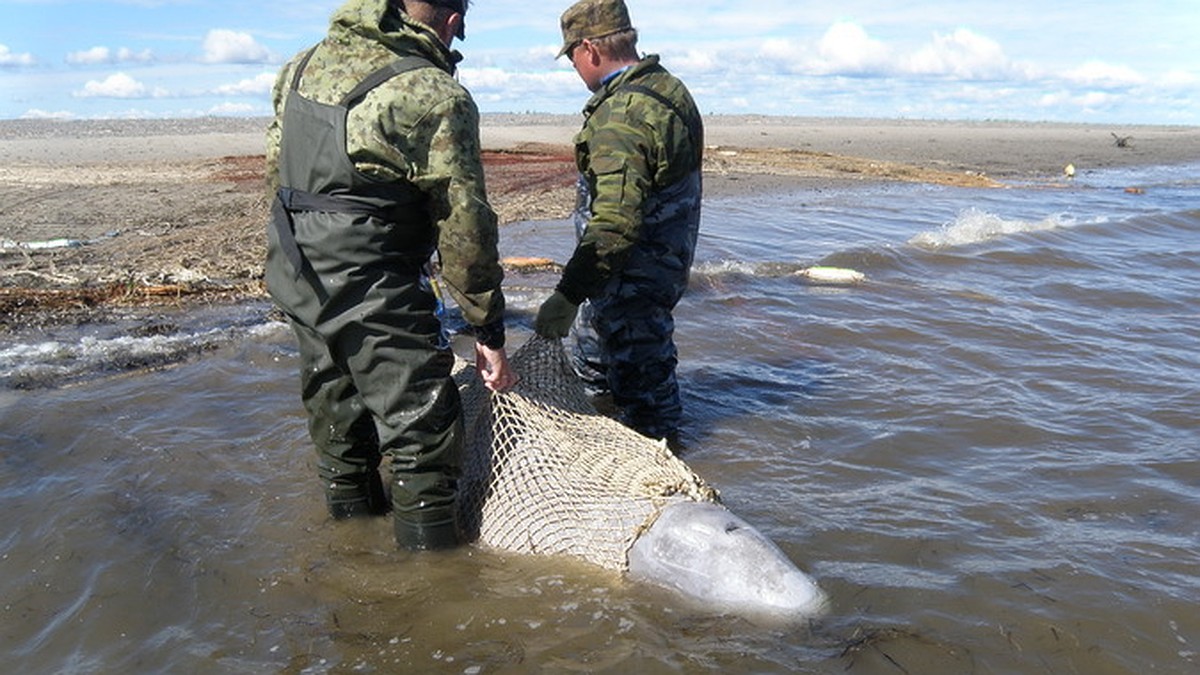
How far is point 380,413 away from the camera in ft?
11.4

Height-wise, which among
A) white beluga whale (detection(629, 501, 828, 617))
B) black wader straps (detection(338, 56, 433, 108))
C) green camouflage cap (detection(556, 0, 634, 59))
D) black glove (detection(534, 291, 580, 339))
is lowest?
white beluga whale (detection(629, 501, 828, 617))

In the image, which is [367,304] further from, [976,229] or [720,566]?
[976,229]

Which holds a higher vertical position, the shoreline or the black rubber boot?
the shoreline

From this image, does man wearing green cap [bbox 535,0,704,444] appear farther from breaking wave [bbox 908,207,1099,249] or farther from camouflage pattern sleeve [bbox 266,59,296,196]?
breaking wave [bbox 908,207,1099,249]

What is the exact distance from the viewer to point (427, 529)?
3691 millimetres

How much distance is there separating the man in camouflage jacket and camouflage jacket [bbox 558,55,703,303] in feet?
2.68

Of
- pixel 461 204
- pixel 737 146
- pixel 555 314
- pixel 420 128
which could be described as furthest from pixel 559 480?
pixel 737 146

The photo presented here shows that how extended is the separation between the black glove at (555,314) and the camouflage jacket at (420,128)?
0.94 meters

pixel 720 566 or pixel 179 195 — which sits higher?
pixel 179 195

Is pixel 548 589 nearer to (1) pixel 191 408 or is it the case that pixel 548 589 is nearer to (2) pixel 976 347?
(1) pixel 191 408

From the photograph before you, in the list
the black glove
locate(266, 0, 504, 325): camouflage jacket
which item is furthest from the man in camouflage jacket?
the black glove

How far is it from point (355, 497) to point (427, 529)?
0.51 meters

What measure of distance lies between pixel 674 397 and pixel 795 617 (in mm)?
2080

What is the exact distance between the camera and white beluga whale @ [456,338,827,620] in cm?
326
